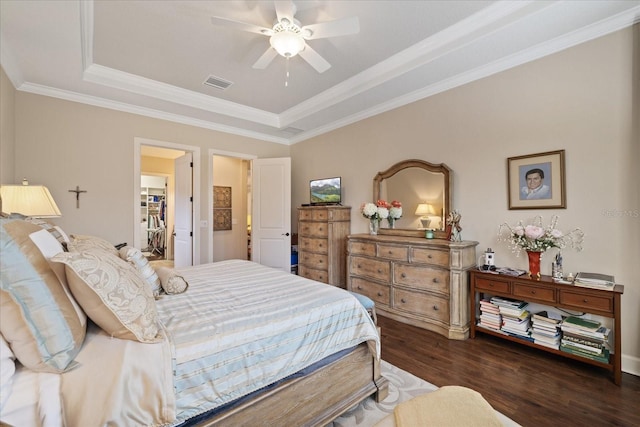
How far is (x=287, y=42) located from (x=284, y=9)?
0.26 m

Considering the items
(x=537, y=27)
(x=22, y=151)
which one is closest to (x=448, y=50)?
(x=537, y=27)

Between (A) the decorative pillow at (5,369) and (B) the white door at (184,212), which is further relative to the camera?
(B) the white door at (184,212)

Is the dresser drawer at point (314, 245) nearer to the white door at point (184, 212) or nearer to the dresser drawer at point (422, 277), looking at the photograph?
the dresser drawer at point (422, 277)

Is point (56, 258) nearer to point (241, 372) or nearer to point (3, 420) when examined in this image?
point (3, 420)

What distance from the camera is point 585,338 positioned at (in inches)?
85.4

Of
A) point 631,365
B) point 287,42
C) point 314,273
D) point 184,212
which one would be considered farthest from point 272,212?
point 631,365

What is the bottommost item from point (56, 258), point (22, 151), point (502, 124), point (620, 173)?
point (56, 258)

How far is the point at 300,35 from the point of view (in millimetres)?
2268

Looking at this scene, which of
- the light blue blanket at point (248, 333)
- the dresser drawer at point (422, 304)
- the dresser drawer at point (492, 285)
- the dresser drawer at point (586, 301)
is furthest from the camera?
the dresser drawer at point (422, 304)

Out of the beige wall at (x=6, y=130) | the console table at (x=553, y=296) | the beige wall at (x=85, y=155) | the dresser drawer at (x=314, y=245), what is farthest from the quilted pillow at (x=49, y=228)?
the console table at (x=553, y=296)

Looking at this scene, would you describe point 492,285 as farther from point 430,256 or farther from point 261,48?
point 261,48

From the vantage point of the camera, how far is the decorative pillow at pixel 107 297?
104 centimetres

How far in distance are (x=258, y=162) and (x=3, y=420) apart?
14.5 ft

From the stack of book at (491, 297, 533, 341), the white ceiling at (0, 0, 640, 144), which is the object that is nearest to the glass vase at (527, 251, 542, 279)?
the stack of book at (491, 297, 533, 341)
